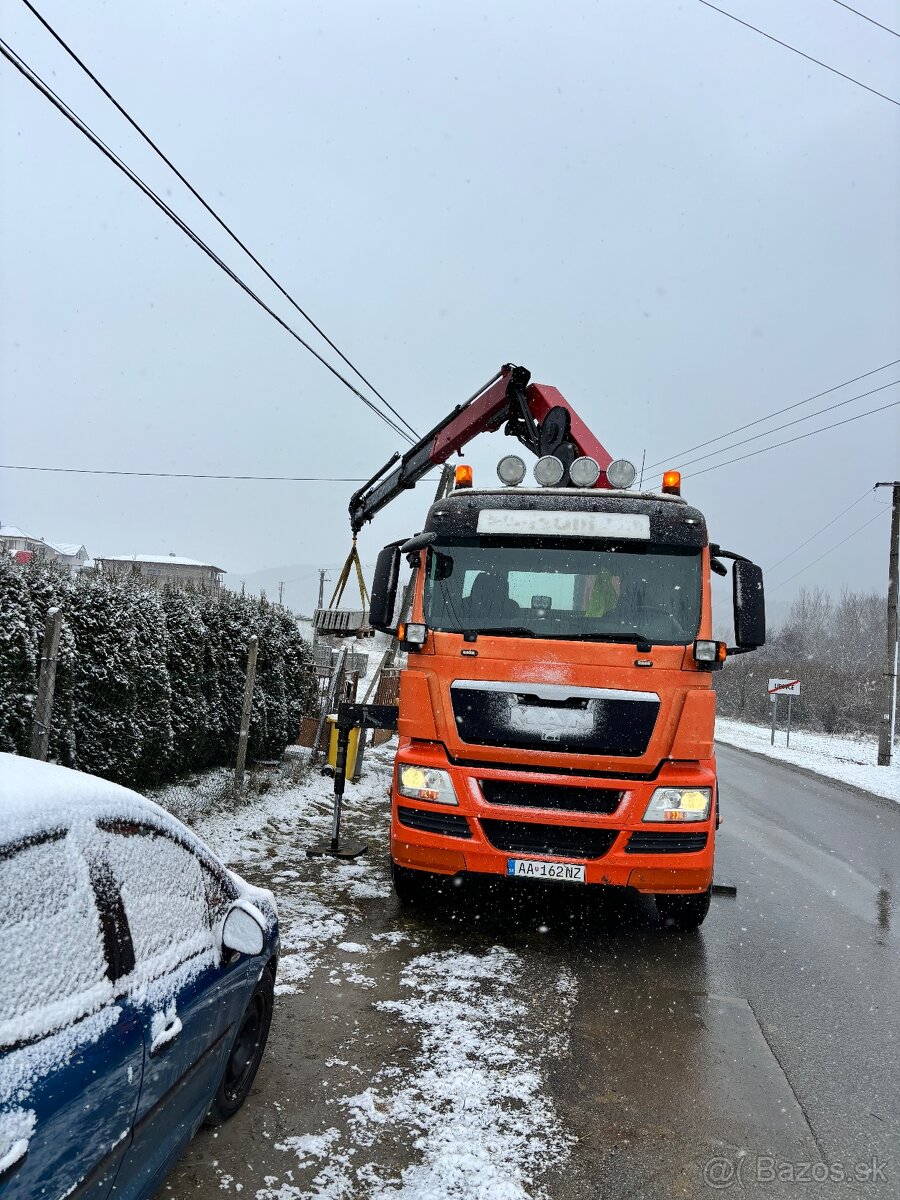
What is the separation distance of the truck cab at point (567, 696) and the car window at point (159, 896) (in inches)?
102

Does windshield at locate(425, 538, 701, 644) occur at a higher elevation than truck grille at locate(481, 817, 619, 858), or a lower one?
higher

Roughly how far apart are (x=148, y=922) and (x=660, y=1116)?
Answer: 2283 millimetres

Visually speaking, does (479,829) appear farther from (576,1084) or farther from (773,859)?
(773,859)

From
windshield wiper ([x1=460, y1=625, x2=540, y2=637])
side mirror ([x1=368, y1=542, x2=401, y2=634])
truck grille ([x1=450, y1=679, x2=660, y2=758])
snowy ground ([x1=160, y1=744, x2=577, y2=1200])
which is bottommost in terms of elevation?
snowy ground ([x1=160, y1=744, x2=577, y2=1200])

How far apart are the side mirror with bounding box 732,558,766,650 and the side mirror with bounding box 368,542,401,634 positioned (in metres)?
2.39

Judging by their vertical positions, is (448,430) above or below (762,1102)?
above

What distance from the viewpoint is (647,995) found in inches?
178

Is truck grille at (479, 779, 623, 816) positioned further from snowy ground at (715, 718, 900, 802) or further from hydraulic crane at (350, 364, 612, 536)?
snowy ground at (715, 718, 900, 802)

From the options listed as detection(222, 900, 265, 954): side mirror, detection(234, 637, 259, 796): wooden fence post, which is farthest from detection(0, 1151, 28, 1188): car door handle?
detection(234, 637, 259, 796): wooden fence post

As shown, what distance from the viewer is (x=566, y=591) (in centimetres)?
543

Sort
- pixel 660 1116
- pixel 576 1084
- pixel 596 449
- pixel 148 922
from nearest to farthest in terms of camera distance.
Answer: pixel 148 922, pixel 660 1116, pixel 576 1084, pixel 596 449

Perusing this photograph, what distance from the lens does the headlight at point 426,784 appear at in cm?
505

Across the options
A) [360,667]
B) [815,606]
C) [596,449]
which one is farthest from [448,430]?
[815,606]

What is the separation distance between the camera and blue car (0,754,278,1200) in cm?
157
